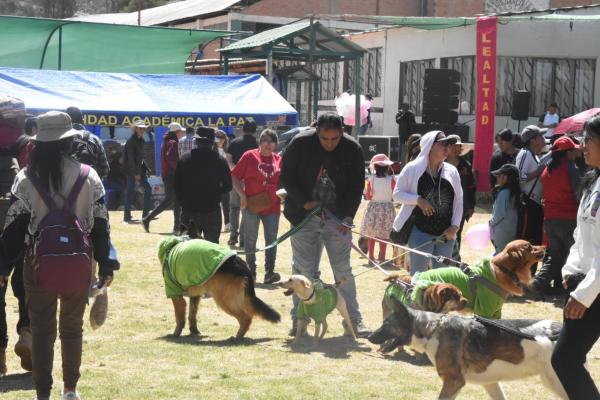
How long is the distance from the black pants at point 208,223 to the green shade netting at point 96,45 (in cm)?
1644

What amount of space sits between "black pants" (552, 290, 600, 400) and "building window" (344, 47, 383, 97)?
29.2 m

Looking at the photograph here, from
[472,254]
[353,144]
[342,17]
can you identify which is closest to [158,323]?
[353,144]

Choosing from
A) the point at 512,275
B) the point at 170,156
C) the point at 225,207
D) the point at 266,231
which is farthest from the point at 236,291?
the point at 170,156

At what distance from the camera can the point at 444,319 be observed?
18.7ft

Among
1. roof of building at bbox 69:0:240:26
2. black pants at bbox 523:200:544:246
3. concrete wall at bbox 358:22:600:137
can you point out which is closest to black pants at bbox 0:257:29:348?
black pants at bbox 523:200:544:246

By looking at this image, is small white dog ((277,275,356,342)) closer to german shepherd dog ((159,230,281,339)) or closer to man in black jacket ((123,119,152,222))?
german shepherd dog ((159,230,281,339))

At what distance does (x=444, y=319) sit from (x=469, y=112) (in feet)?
78.0

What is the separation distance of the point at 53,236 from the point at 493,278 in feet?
10.9

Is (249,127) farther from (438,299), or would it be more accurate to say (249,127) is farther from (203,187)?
(438,299)

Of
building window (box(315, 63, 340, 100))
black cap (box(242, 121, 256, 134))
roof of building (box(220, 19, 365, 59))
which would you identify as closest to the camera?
black cap (box(242, 121, 256, 134))

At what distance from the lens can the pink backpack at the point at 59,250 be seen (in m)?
5.48

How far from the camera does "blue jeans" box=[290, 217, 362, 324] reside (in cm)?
841

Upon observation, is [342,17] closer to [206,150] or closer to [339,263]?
[206,150]

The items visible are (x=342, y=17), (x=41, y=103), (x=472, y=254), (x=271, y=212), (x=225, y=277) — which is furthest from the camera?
(x=342, y=17)
